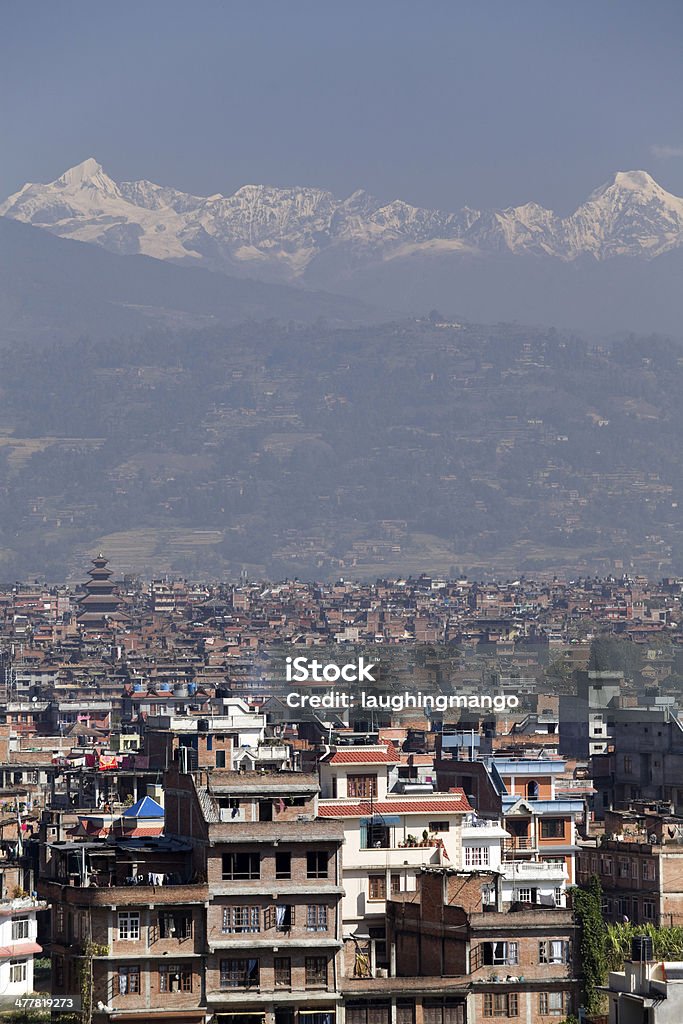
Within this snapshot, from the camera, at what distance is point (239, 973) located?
3256cm

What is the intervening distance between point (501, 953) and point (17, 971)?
6.01m

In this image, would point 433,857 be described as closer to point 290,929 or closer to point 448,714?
point 290,929

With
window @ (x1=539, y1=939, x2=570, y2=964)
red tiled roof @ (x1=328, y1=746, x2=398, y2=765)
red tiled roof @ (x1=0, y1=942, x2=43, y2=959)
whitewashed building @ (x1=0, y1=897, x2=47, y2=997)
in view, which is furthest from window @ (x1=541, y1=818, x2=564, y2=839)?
red tiled roof @ (x1=0, y1=942, x2=43, y2=959)

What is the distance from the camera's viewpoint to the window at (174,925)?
3253cm

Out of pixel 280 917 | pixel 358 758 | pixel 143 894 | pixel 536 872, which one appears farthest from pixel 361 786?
pixel 143 894

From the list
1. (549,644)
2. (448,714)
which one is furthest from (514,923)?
(549,644)

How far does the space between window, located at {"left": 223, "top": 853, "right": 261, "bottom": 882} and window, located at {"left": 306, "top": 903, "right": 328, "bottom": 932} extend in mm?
715

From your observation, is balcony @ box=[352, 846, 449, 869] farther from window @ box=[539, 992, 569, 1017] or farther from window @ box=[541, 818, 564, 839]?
window @ box=[541, 818, 564, 839]

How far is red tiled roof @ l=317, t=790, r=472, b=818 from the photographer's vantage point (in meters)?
36.5

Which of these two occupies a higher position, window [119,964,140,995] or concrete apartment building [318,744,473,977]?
concrete apartment building [318,744,473,977]

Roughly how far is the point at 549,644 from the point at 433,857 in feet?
464

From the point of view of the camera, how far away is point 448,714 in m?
92.5

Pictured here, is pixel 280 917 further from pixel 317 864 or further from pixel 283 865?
pixel 317 864

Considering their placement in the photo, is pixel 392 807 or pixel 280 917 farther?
pixel 392 807
